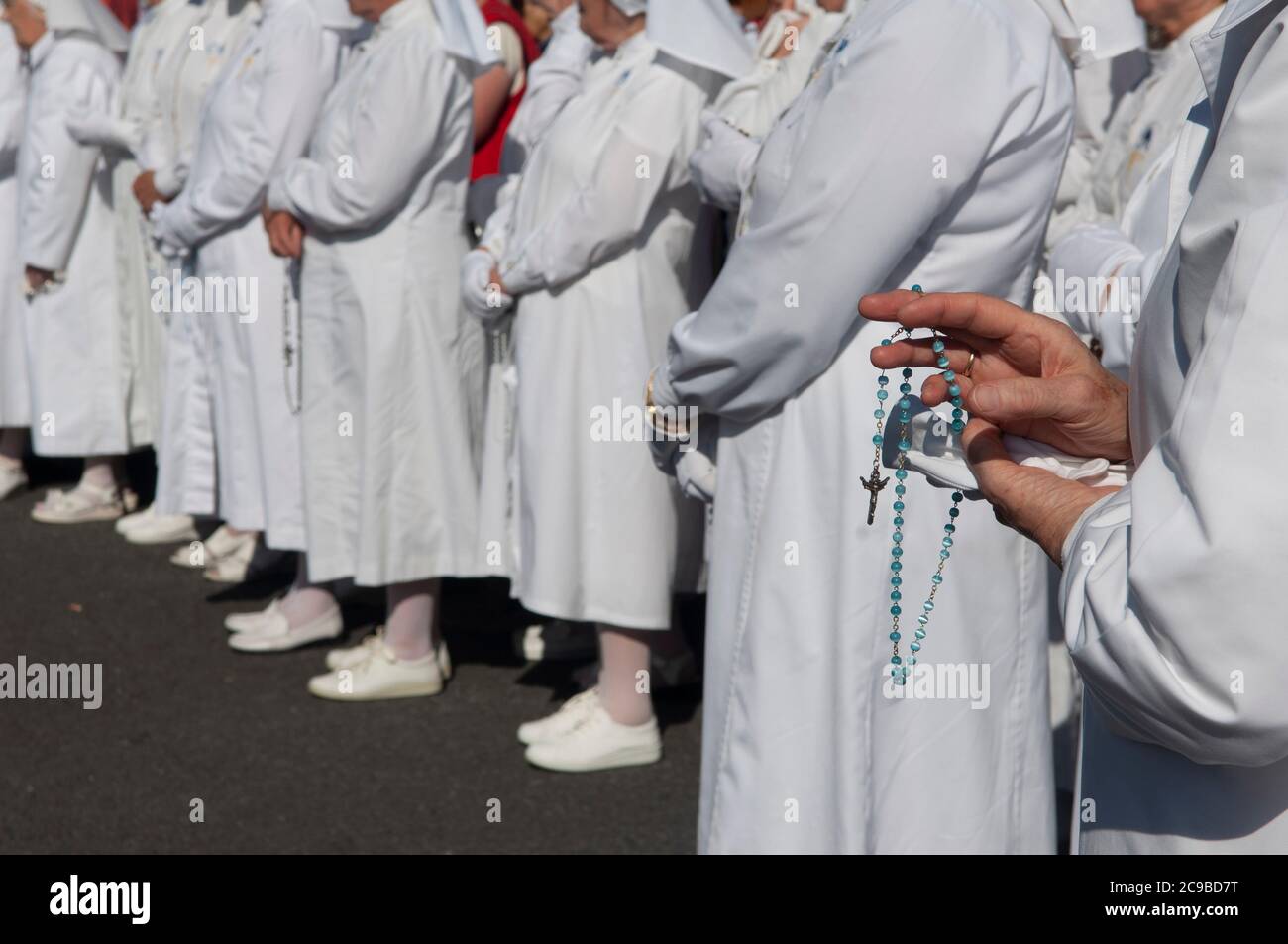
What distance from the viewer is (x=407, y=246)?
15.8 ft

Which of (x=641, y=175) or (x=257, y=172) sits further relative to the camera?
(x=257, y=172)

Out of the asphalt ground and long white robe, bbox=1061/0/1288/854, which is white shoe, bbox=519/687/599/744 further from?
long white robe, bbox=1061/0/1288/854

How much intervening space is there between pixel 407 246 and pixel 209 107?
3.63 ft

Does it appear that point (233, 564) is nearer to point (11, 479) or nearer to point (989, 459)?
point (11, 479)

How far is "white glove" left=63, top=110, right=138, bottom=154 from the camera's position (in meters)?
6.30

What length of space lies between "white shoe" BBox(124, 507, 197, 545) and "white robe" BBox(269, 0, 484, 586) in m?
1.97

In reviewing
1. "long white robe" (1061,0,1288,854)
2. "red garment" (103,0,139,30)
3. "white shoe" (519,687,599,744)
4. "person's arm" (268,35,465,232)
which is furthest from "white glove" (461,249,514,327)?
"red garment" (103,0,139,30)

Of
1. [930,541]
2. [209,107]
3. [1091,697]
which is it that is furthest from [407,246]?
[1091,697]

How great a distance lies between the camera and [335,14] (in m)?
5.18

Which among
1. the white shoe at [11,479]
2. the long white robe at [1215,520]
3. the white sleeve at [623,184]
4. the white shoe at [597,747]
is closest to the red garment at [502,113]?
the white sleeve at [623,184]

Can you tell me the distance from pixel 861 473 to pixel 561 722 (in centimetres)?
208

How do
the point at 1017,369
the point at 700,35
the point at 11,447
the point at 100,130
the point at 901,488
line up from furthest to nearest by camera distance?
the point at 11,447 < the point at 100,130 < the point at 700,35 < the point at 901,488 < the point at 1017,369

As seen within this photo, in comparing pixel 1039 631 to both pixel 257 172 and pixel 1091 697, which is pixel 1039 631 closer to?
pixel 1091 697

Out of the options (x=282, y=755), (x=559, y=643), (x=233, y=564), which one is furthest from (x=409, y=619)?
(x=233, y=564)
